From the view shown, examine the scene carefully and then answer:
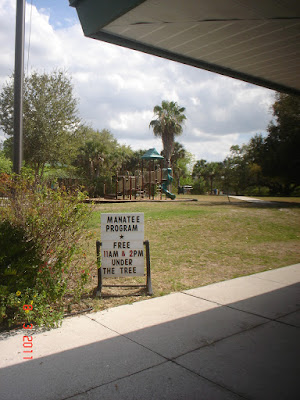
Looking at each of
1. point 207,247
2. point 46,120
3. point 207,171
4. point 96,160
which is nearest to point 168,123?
point 96,160

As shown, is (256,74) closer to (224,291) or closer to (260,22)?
(260,22)

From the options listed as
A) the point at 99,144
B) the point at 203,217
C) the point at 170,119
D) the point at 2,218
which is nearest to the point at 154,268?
the point at 2,218

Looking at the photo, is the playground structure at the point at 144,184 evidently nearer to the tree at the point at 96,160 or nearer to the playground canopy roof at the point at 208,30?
the tree at the point at 96,160

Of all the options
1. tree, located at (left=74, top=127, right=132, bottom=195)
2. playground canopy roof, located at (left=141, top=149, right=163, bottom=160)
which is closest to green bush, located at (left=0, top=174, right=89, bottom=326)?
playground canopy roof, located at (left=141, top=149, right=163, bottom=160)

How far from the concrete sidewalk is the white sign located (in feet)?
2.60

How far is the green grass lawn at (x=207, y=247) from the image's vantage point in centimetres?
634

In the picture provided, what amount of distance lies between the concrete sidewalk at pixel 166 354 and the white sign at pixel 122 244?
2.60 ft

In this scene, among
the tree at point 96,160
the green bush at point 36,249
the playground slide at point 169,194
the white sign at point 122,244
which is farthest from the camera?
the tree at point 96,160

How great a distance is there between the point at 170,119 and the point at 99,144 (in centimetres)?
875

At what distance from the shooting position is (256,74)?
5531 mm

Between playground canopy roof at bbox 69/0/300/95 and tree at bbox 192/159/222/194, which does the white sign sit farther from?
tree at bbox 192/159/222/194

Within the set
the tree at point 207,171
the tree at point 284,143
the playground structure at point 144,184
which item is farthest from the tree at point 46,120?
the tree at point 207,171

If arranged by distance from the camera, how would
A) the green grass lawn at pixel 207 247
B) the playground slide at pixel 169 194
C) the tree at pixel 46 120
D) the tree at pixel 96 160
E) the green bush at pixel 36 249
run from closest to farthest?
the green bush at pixel 36 249 < the green grass lawn at pixel 207 247 < the tree at pixel 46 120 < the playground slide at pixel 169 194 < the tree at pixel 96 160

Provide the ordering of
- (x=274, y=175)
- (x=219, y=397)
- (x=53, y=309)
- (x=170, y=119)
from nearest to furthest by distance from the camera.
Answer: (x=219, y=397) < (x=53, y=309) < (x=274, y=175) < (x=170, y=119)
